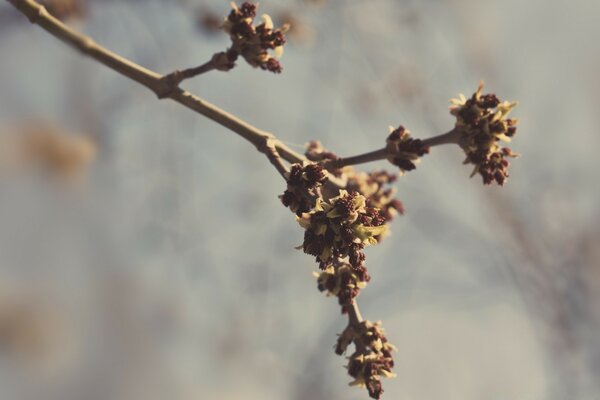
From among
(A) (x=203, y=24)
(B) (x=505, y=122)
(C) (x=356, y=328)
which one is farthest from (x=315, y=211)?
(A) (x=203, y=24)

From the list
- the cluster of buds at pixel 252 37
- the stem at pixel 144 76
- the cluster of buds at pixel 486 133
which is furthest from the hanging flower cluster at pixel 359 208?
the cluster of buds at pixel 252 37

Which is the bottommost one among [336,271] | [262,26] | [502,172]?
[336,271]

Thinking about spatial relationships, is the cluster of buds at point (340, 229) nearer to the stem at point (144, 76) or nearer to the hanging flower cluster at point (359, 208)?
the hanging flower cluster at point (359, 208)

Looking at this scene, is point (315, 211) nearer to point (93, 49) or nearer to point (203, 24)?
point (93, 49)

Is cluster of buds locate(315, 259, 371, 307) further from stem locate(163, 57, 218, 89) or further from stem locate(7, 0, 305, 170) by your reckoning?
stem locate(163, 57, 218, 89)

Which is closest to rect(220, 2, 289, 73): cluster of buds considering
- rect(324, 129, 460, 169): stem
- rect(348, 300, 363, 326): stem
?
rect(324, 129, 460, 169): stem

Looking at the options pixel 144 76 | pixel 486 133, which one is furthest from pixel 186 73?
pixel 486 133

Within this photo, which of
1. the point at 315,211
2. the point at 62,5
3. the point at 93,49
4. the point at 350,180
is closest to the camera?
the point at 315,211

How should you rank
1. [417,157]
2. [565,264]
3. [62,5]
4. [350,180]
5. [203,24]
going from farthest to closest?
[565,264]
[203,24]
[62,5]
[350,180]
[417,157]
